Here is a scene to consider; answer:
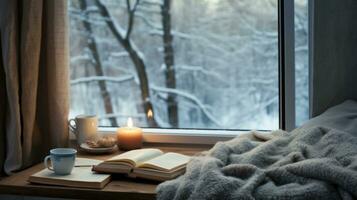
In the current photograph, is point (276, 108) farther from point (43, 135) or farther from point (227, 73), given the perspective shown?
point (43, 135)

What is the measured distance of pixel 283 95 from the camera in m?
1.92

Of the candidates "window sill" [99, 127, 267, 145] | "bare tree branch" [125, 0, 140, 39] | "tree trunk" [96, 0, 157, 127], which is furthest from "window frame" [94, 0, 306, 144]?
"bare tree branch" [125, 0, 140, 39]

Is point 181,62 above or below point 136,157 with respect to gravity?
above

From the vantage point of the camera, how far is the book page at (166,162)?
4.96 feet

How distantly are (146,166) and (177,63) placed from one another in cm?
59

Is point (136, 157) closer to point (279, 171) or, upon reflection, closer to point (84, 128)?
point (84, 128)

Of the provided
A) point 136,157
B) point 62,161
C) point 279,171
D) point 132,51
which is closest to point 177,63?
point 132,51

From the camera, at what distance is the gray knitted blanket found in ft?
3.71

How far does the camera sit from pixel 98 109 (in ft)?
6.86

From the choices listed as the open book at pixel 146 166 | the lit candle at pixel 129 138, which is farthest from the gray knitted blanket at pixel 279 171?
the lit candle at pixel 129 138

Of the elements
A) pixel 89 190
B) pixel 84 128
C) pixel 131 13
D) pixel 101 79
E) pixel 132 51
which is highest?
pixel 131 13

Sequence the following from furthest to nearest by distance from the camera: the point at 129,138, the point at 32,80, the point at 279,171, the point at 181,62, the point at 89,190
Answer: the point at 181,62 → the point at 129,138 → the point at 32,80 → the point at 89,190 → the point at 279,171

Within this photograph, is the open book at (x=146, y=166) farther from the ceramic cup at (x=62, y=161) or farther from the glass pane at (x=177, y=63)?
the glass pane at (x=177, y=63)

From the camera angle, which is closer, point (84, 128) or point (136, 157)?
point (136, 157)
